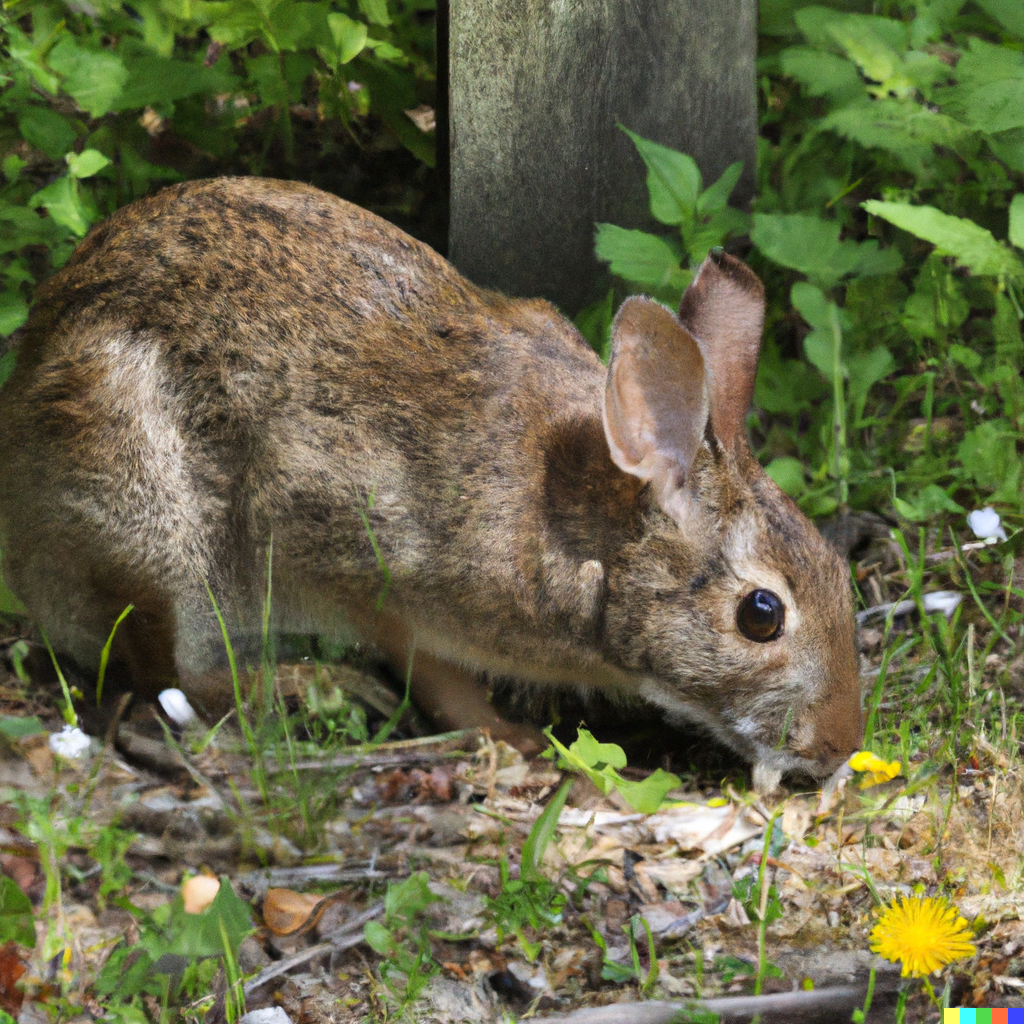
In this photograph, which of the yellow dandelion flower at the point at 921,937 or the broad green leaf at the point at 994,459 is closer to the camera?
the yellow dandelion flower at the point at 921,937

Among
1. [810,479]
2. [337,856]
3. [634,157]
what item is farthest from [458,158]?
[337,856]

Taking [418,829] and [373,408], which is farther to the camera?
[373,408]

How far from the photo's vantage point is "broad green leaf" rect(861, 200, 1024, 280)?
448 cm

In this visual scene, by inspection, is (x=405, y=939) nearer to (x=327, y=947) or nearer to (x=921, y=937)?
(x=327, y=947)

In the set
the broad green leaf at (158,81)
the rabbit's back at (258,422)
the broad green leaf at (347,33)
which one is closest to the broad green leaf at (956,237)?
the rabbit's back at (258,422)

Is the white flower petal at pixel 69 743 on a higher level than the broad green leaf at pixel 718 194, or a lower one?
lower

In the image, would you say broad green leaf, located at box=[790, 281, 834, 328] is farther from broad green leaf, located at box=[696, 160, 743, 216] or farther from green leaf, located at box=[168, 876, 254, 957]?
green leaf, located at box=[168, 876, 254, 957]

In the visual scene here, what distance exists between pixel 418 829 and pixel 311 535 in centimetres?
104

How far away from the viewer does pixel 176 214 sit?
4090 mm

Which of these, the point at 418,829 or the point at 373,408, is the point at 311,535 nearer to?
the point at 373,408

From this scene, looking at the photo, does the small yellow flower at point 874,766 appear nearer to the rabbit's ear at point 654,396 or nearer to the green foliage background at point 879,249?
the rabbit's ear at point 654,396

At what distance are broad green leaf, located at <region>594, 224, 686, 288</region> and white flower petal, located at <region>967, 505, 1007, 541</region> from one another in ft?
A: 4.47

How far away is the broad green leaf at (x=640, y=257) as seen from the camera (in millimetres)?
Result: 4547

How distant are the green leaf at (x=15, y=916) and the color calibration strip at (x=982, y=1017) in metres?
2.17
